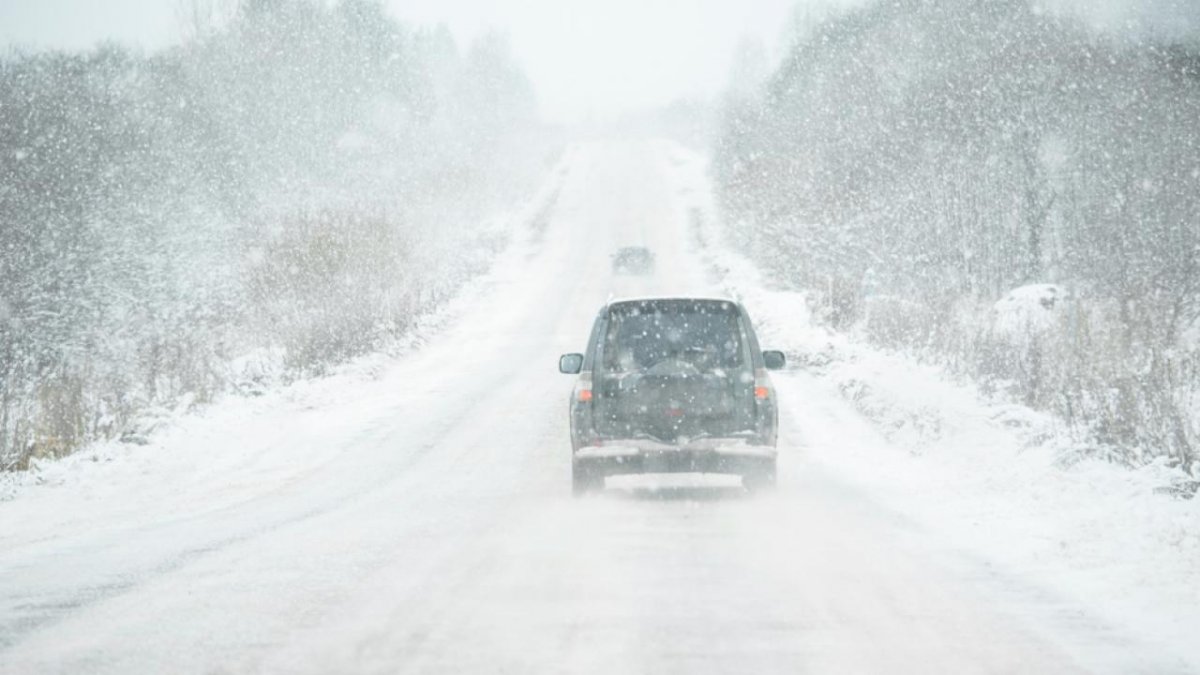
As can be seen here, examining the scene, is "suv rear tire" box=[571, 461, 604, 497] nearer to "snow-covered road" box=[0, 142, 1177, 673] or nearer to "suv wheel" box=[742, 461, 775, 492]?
"snow-covered road" box=[0, 142, 1177, 673]

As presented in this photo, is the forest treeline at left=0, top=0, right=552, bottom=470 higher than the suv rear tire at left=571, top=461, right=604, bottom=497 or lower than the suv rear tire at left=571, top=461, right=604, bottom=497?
higher

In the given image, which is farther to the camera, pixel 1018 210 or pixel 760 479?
pixel 1018 210

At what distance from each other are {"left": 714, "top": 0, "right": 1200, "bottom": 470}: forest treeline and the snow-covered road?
363 centimetres

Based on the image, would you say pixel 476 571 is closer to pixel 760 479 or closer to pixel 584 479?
pixel 584 479

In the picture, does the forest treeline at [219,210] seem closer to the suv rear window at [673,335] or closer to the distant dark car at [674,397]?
the distant dark car at [674,397]

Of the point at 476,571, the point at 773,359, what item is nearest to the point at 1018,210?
the point at 773,359

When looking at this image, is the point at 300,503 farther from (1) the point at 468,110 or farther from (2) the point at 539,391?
(1) the point at 468,110

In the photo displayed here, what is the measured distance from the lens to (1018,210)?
1284 inches

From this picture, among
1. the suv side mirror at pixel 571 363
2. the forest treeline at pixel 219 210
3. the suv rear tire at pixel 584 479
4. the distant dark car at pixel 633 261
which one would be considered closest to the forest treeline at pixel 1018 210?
the distant dark car at pixel 633 261

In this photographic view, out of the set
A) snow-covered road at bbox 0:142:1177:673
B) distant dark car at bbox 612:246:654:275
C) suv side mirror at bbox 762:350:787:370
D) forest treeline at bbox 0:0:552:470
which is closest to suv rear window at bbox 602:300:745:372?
suv side mirror at bbox 762:350:787:370

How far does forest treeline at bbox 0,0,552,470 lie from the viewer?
2220cm

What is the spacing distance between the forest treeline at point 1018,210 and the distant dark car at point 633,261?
4.37m

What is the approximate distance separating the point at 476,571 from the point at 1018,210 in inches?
1144

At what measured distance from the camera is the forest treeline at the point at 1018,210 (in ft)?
52.9
